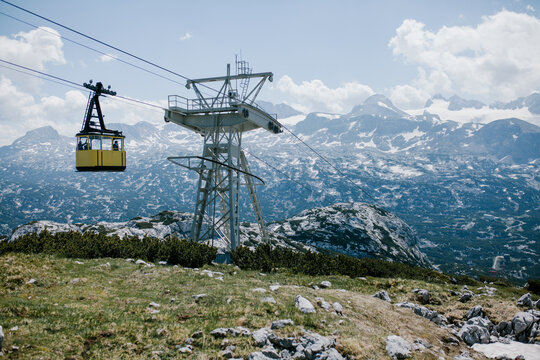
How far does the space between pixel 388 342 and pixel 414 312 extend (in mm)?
6488

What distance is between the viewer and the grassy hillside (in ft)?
37.2

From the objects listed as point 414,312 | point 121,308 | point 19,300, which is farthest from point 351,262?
point 19,300

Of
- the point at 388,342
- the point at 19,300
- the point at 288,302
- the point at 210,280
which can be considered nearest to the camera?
the point at 388,342

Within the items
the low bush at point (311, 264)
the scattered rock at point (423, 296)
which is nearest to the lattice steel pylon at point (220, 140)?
the low bush at point (311, 264)

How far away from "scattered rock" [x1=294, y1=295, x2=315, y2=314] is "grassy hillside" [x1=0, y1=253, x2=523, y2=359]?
14.5 inches

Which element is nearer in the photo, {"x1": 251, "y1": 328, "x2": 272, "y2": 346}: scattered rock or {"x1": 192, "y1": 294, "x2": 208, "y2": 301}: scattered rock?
{"x1": 251, "y1": 328, "x2": 272, "y2": 346}: scattered rock

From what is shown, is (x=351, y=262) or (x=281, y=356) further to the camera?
(x=351, y=262)

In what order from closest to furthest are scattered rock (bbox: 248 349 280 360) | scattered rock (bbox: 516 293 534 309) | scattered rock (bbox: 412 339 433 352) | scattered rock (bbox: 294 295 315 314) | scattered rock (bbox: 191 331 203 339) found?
scattered rock (bbox: 248 349 280 360)
scattered rock (bbox: 191 331 203 339)
scattered rock (bbox: 412 339 433 352)
scattered rock (bbox: 294 295 315 314)
scattered rock (bbox: 516 293 534 309)

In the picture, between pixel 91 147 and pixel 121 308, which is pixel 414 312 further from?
pixel 91 147

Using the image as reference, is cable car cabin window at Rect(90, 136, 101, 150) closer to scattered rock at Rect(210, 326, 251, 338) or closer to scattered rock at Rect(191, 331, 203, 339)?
scattered rock at Rect(191, 331, 203, 339)

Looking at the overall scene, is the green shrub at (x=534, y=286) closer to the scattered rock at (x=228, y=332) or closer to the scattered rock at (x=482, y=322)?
the scattered rock at (x=482, y=322)

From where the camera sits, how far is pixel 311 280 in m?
25.4

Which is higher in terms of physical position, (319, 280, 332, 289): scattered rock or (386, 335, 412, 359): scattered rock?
(386, 335, 412, 359): scattered rock

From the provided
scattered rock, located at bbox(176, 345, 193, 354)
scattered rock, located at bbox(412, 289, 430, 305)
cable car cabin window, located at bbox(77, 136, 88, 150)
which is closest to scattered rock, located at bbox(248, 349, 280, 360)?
scattered rock, located at bbox(176, 345, 193, 354)
